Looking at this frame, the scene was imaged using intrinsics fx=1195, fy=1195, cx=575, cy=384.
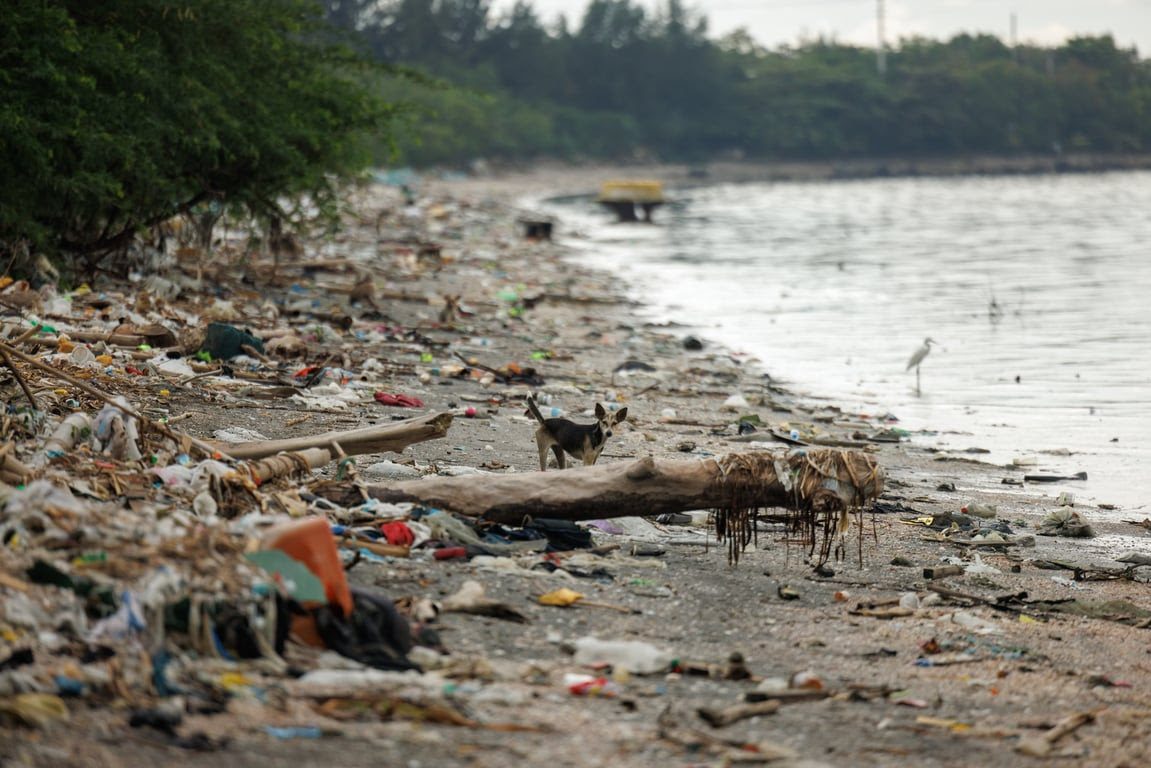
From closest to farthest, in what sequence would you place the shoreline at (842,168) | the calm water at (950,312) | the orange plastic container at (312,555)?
the orange plastic container at (312,555) < the calm water at (950,312) < the shoreline at (842,168)

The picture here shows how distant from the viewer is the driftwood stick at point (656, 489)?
17.5 ft

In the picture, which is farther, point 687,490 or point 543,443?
point 543,443

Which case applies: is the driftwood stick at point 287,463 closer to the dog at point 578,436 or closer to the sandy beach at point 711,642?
the sandy beach at point 711,642

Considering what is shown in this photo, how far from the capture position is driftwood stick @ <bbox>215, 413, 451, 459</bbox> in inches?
225

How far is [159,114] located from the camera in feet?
38.1

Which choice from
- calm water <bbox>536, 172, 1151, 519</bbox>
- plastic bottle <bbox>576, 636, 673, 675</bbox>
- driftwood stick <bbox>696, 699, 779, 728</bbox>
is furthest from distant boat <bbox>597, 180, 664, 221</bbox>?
driftwood stick <bbox>696, 699, 779, 728</bbox>

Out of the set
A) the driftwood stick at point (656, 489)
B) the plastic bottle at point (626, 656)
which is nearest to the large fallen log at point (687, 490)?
the driftwood stick at point (656, 489)

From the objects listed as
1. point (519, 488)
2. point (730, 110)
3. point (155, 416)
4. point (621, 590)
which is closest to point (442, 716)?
point (621, 590)

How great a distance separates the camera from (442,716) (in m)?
3.54

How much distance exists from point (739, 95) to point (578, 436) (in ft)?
327

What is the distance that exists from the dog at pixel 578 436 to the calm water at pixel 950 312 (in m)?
3.21

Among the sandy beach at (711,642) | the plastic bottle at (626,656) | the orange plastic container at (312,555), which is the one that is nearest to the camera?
the sandy beach at (711,642)

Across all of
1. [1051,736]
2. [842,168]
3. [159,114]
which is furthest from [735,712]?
[842,168]

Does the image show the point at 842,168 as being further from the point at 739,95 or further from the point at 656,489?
the point at 656,489
